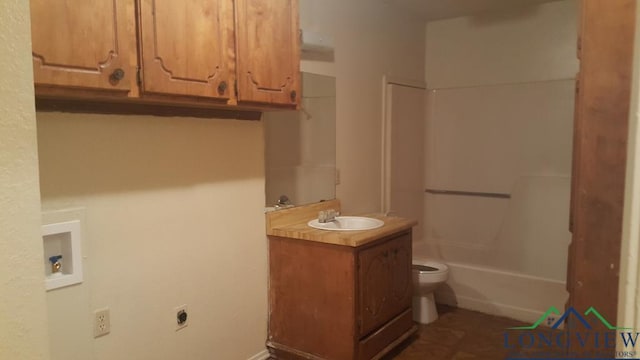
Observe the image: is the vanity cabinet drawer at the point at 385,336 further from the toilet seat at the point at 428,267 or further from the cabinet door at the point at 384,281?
the toilet seat at the point at 428,267

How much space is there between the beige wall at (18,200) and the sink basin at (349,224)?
77.2 inches

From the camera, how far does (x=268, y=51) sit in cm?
221

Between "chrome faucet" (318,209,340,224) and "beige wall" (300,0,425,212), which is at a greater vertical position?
"beige wall" (300,0,425,212)

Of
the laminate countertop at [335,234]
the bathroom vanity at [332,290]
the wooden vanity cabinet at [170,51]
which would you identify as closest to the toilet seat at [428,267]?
the bathroom vanity at [332,290]

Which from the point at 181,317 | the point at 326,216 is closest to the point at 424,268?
the point at 326,216

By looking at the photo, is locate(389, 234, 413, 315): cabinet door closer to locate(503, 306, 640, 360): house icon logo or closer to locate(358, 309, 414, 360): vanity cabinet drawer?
locate(358, 309, 414, 360): vanity cabinet drawer

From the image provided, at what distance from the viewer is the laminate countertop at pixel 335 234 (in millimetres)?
2385

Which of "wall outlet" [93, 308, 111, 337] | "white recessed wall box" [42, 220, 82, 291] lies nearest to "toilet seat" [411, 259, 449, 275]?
"wall outlet" [93, 308, 111, 337]

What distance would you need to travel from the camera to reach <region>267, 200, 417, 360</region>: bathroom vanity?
7.92 ft

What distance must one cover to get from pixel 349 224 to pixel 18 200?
7.48 ft

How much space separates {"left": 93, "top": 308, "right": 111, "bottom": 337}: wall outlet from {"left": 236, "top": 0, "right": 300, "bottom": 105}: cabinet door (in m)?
1.11

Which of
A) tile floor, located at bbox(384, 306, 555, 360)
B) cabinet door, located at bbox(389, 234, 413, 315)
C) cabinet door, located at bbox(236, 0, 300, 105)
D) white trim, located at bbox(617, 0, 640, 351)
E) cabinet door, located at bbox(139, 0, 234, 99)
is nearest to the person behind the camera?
white trim, located at bbox(617, 0, 640, 351)

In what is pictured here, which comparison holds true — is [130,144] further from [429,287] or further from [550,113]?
[550,113]

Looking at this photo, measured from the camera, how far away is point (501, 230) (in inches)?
154
